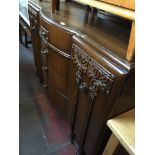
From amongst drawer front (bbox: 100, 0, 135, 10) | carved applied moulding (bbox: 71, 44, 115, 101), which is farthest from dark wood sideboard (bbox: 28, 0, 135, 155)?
drawer front (bbox: 100, 0, 135, 10)

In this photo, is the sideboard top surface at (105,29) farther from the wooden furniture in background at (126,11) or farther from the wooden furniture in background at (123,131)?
the wooden furniture in background at (123,131)

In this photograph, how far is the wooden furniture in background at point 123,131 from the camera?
1.89ft

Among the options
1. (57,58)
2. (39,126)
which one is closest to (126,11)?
(57,58)

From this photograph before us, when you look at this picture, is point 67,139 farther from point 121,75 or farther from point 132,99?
point 121,75

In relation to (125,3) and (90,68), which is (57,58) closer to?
(90,68)

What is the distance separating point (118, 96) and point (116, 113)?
4.6 inches

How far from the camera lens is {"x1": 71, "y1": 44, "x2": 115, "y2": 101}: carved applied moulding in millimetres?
581

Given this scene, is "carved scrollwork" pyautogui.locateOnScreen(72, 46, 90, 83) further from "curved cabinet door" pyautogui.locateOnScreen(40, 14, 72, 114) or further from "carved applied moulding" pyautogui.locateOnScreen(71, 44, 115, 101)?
"curved cabinet door" pyautogui.locateOnScreen(40, 14, 72, 114)

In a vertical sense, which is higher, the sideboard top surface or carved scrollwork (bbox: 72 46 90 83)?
the sideboard top surface

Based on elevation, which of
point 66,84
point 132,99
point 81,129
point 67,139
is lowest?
point 67,139

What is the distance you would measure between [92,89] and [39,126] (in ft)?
2.85
